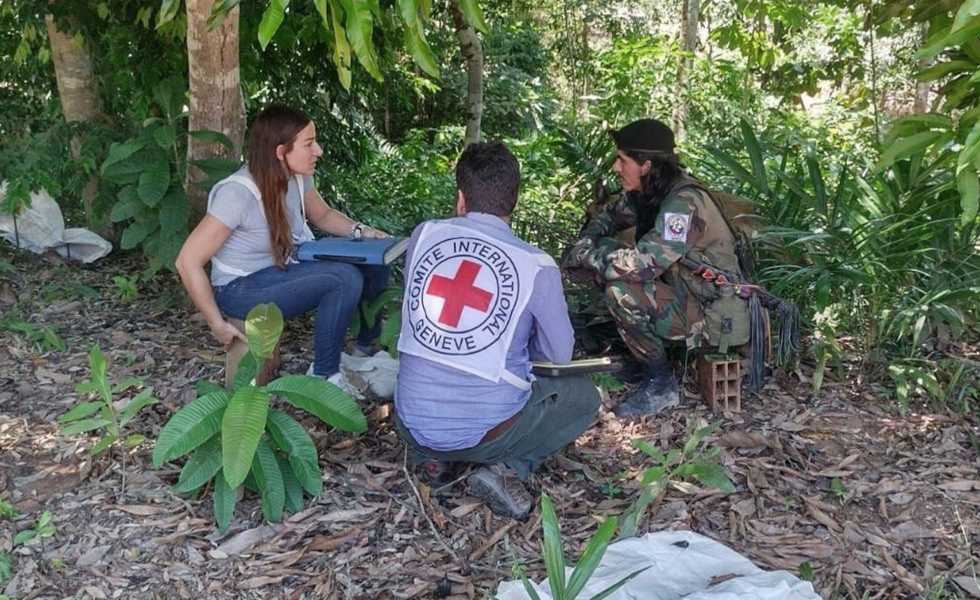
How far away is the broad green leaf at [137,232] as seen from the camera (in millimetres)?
4266

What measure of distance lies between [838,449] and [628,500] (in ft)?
3.19

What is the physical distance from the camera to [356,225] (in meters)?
4.10

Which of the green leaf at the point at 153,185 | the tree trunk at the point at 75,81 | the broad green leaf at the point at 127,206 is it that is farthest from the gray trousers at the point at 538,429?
the tree trunk at the point at 75,81

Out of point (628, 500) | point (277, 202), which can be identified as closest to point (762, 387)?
point (628, 500)

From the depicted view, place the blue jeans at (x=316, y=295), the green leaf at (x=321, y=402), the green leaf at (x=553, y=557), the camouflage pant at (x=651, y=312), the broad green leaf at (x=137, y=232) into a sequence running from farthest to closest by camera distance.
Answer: the broad green leaf at (x=137, y=232) < the camouflage pant at (x=651, y=312) < the blue jeans at (x=316, y=295) < the green leaf at (x=321, y=402) < the green leaf at (x=553, y=557)

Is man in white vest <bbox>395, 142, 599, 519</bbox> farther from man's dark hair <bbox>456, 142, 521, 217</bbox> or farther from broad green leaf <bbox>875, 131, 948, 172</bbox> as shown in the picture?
broad green leaf <bbox>875, 131, 948, 172</bbox>

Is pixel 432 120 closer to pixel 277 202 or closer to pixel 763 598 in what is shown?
pixel 277 202

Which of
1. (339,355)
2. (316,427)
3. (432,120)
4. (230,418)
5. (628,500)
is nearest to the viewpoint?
(230,418)

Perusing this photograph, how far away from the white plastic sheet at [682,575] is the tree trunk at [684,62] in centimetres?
643

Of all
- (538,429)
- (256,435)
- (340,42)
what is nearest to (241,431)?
(256,435)

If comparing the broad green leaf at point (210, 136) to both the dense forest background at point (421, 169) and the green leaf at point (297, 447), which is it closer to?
the dense forest background at point (421, 169)

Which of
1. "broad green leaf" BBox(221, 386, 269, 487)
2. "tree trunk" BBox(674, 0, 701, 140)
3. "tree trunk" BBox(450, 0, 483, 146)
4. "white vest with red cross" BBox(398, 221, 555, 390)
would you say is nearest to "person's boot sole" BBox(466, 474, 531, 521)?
"white vest with red cross" BBox(398, 221, 555, 390)

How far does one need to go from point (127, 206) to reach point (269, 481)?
6.35 feet

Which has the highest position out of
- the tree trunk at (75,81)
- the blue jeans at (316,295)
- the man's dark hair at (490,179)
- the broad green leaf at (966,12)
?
the tree trunk at (75,81)
